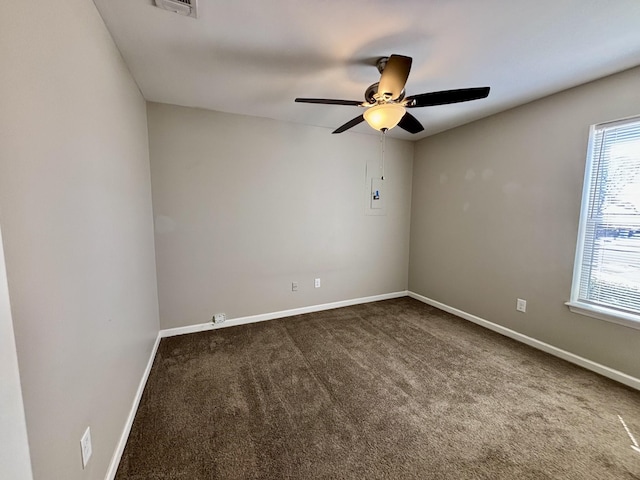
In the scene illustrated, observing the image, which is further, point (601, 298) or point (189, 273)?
point (189, 273)

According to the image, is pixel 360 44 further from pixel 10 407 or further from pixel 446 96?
pixel 10 407

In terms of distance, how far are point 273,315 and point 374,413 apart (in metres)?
1.86

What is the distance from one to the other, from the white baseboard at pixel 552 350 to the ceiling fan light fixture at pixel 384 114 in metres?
2.67

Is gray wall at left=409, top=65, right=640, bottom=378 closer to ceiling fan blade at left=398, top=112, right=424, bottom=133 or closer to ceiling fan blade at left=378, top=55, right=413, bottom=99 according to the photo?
ceiling fan blade at left=398, top=112, right=424, bottom=133

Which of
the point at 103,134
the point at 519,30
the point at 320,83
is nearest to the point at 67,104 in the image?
the point at 103,134

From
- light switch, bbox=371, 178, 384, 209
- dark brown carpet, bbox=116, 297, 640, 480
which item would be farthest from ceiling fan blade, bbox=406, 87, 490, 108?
dark brown carpet, bbox=116, 297, 640, 480

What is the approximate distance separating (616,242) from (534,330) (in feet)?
3.57

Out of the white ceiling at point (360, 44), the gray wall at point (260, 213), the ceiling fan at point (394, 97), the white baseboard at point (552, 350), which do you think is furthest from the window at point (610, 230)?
the gray wall at point (260, 213)

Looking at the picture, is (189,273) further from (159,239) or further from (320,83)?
(320,83)

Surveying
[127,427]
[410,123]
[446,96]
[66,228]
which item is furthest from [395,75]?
[127,427]

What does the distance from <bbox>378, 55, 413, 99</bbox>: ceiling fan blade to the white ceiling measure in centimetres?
25

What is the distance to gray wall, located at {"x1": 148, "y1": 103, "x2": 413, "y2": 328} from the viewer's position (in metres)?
2.77

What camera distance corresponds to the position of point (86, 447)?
1.11 meters

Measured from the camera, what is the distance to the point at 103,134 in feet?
4.75
